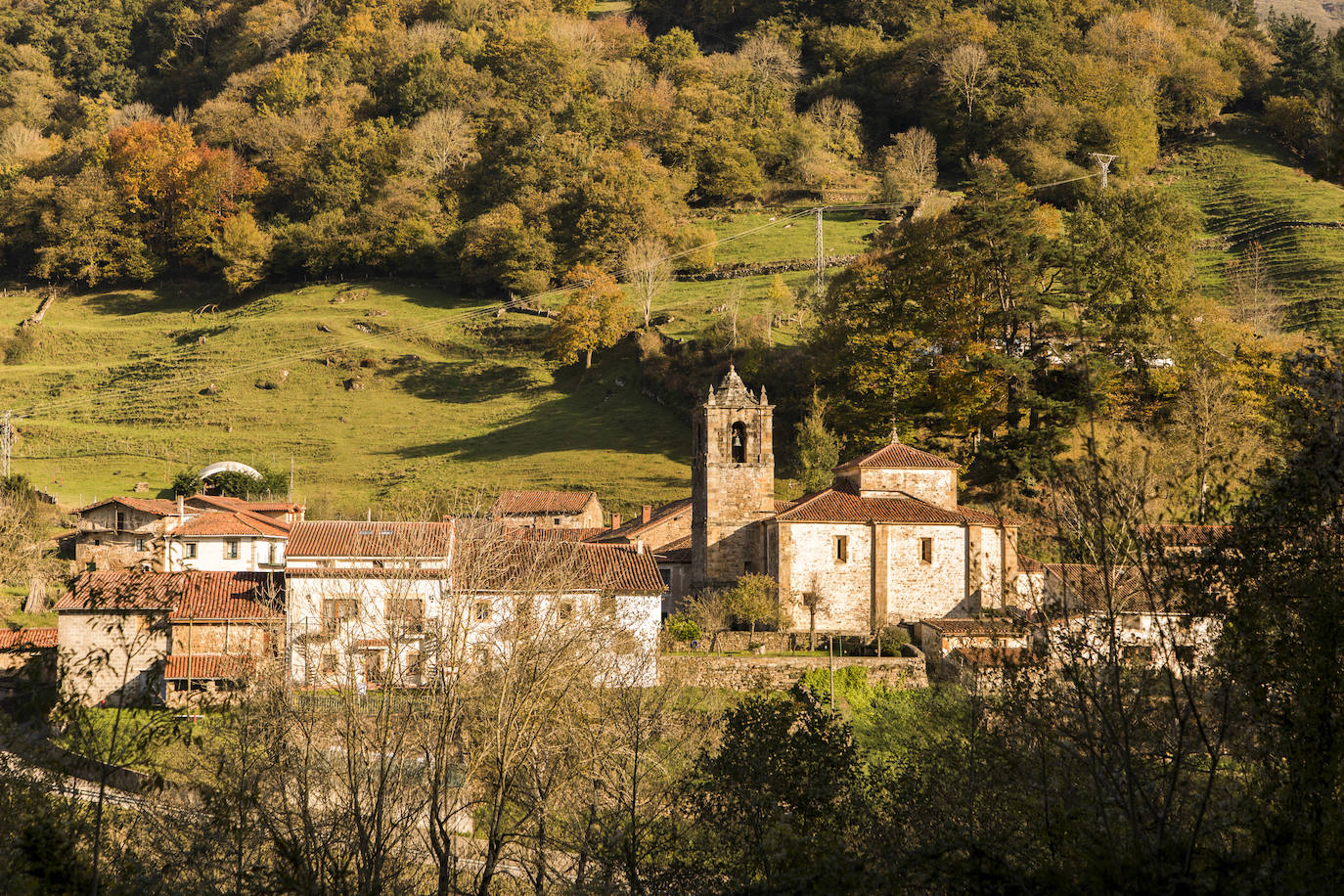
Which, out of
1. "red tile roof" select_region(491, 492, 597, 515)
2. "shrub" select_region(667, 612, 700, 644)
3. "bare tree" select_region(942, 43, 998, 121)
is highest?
"bare tree" select_region(942, 43, 998, 121)

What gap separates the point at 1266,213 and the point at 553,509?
5271 cm

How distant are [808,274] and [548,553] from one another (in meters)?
49.0

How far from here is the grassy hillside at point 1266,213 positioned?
6194 cm

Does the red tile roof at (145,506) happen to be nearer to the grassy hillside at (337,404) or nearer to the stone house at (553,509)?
the grassy hillside at (337,404)

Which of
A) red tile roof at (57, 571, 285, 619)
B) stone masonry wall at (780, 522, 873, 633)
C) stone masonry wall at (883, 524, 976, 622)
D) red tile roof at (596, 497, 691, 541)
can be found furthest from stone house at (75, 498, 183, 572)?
stone masonry wall at (883, 524, 976, 622)

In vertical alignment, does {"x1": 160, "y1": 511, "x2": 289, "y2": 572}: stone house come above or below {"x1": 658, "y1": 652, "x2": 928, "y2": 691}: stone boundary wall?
above

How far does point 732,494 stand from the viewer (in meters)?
38.3

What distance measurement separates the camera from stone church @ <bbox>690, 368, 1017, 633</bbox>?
1449 inches

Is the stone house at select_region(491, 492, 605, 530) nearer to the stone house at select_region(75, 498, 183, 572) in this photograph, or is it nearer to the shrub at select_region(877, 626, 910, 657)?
the stone house at select_region(75, 498, 183, 572)

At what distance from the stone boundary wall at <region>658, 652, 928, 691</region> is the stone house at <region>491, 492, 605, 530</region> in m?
14.2

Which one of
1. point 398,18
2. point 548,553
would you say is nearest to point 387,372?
point 548,553

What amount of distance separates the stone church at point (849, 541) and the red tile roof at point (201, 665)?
1415 centimetres

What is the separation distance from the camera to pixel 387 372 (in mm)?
67688

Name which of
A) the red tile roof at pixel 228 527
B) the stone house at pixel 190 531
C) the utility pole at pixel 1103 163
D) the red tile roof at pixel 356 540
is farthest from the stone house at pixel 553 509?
the utility pole at pixel 1103 163
